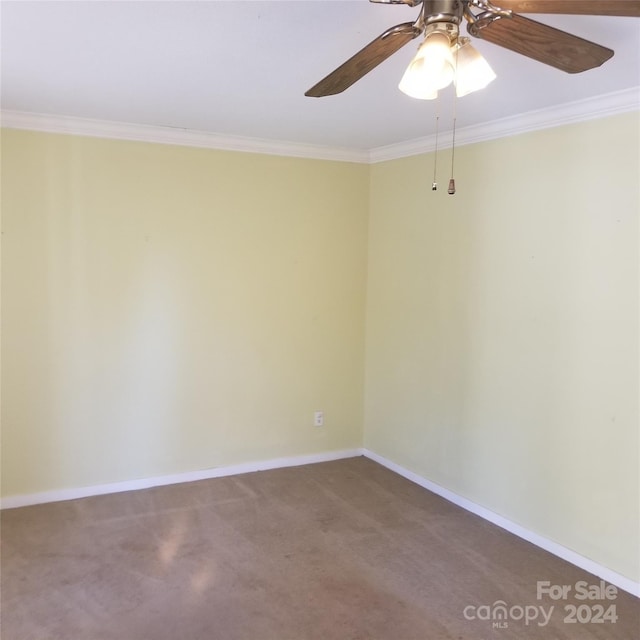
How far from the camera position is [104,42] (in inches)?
79.7

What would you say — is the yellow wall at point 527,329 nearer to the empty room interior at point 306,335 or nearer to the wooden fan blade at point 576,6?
the empty room interior at point 306,335

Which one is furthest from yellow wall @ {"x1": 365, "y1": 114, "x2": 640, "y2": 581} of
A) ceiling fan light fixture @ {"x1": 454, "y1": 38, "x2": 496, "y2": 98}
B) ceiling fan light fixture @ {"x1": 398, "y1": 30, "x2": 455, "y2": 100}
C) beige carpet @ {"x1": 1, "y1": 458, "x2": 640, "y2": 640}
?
ceiling fan light fixture @ {"x1": 398, "y1": 30, "x2": 455, "y2": 100}

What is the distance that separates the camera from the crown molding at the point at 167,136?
318 cm

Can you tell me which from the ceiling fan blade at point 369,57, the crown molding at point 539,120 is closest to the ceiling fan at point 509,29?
the ceiling fan blade at point 369,57

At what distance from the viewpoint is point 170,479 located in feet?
12.3

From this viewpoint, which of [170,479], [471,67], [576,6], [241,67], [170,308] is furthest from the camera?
[170,479]

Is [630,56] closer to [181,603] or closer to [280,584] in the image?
[280,584]

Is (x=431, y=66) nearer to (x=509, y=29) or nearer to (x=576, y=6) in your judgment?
(x=509, y=29)

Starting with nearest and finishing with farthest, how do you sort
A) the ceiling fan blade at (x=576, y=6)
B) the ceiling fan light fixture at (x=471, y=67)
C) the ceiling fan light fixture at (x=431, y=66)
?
the ceiling fan blade at (x=576, y=6) → the ceiling fan light fixture at (x=431, y=66) → the ceiling fan light fixture at (x=471, y=67)

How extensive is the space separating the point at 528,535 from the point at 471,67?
2.52 meters

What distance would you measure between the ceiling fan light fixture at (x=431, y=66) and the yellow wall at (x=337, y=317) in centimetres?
149

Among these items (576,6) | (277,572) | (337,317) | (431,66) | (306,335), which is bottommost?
(277,572)

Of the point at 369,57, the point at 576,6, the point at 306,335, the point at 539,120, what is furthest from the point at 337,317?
the point at 576,6

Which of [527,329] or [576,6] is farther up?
[576,6]
